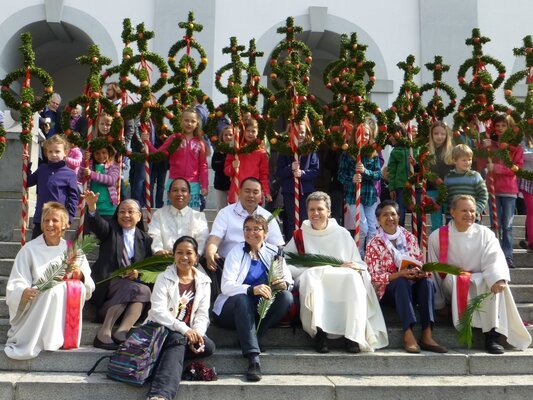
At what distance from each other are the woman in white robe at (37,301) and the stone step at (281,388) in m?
0.24

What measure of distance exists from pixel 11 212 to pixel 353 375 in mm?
4687

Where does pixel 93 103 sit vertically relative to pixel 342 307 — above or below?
above

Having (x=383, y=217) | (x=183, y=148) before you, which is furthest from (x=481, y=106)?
(x=183, y=148)

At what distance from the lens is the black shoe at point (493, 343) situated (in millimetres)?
5827

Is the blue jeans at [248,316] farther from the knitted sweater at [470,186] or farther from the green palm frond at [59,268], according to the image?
the knitted sweater at [470,186]

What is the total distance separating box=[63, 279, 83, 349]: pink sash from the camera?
18.1 ft

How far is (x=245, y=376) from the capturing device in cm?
535

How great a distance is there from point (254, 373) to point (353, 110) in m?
3.19

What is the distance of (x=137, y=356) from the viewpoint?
16.5ft

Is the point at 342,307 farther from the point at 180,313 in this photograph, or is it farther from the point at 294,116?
the point at 294,116

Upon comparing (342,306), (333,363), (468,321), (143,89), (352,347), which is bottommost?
(333,363)

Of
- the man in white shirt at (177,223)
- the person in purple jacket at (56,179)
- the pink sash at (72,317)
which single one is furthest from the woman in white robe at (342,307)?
the person in purple jacket at (56,179)

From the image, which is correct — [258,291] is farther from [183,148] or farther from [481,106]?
[481,106]

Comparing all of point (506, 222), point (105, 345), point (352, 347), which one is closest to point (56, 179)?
point (105, 345)
